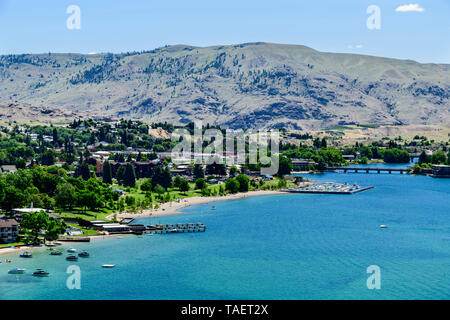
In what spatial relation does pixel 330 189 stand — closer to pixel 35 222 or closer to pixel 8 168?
pixel 8 168

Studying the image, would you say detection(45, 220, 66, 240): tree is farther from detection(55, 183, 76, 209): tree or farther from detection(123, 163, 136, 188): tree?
detection(123, 163, 136, 188): tree

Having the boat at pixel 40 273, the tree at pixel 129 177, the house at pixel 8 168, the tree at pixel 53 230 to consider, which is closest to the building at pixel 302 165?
the tree at pixel 129 177

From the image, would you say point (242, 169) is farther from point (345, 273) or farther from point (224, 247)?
A: point (345, 273)

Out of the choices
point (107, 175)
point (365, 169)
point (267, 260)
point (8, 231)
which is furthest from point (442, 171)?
point (8, 231)

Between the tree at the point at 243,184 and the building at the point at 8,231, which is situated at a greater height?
the building at the point at 8,231

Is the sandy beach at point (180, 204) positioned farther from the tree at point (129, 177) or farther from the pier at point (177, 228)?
the tree at point (129, 177)
